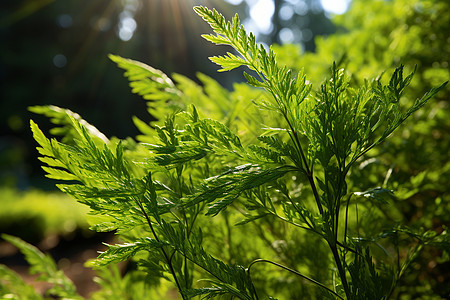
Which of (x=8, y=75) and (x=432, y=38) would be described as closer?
(x=432, y=38)

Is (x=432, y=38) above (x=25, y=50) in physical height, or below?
below

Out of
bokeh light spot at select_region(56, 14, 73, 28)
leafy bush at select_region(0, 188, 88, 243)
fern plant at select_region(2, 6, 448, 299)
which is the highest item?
bokeh light spot at select_region(56, 14, 73, 28)

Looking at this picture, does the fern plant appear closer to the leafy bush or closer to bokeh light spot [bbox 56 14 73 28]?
the leafy bush

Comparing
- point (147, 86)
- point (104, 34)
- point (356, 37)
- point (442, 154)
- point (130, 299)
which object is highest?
point (104, 34)

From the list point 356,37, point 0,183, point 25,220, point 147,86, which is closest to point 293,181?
point 147,86

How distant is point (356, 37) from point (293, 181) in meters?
1.89

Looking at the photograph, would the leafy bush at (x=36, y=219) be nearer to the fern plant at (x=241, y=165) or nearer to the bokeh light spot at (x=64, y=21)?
the fern plant at (x=241, y=165)

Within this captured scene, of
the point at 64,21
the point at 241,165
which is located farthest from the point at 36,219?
the point at 64,21

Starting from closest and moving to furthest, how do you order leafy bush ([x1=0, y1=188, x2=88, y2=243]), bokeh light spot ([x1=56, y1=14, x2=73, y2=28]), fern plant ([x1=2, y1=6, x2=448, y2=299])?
fern plant ([x1=2, y1=6, x2=448, y2=299]), leafy bush ([x1=0, y1=188, x2=88, y2=243]), bokeh light spot ([x1=56, y1=14, x2=73, y2=28])

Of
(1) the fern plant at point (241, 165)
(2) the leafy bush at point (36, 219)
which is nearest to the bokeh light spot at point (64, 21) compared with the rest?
(2) the leafy bush at point (36, 219)

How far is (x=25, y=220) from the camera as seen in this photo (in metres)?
Result: 9.61

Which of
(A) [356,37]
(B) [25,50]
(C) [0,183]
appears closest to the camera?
(A) [356,37]

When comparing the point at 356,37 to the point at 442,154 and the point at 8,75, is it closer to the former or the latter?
the point at 442,154

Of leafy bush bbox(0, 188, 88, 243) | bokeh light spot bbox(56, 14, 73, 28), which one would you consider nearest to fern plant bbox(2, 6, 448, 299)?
leafy bush bbox(0, 188, 88, 243)
